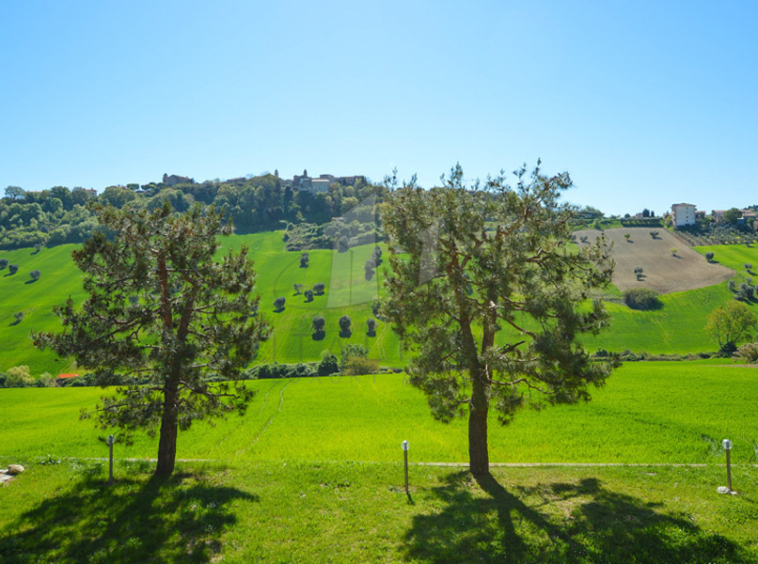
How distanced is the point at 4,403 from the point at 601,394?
5106cm

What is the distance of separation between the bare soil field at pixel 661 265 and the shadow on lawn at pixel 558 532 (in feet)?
307

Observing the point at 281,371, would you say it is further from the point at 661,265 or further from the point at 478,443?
the point at 661,265

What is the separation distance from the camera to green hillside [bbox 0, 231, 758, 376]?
3241 inches

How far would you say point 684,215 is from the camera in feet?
525

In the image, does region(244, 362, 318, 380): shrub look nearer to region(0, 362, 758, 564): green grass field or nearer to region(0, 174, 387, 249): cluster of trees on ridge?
region(0, 362, 758, 564): green grass field

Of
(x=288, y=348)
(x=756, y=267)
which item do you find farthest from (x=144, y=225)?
(x=756, y=267)

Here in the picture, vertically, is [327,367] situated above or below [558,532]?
below

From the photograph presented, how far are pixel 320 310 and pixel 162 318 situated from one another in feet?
287

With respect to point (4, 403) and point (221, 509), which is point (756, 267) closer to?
point (221, 509)

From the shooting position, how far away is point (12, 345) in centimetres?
8438

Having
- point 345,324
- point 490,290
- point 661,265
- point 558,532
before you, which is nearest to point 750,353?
point 490,290

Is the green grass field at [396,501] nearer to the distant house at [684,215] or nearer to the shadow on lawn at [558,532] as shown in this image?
the shadow on lawn at [558,532]

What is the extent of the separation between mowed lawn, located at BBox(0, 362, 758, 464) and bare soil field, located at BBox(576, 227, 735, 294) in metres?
71.6

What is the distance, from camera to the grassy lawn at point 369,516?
9.46 meters
